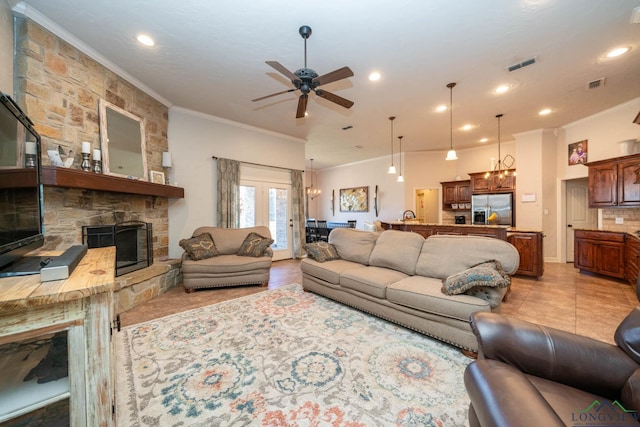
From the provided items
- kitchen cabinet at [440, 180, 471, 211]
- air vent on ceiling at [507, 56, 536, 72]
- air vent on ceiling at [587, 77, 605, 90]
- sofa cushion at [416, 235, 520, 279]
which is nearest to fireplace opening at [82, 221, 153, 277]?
sofa cushion at [416, 235, 520, 279]

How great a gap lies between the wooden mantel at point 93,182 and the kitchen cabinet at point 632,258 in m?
7.16

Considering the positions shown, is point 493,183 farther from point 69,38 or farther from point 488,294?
point 69,38

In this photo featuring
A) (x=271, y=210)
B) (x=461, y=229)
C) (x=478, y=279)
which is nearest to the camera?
(x=478, y=279)

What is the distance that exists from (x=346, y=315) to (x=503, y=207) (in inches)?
229

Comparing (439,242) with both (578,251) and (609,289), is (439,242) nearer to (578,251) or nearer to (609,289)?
(609,289)

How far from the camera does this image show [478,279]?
2143 mm

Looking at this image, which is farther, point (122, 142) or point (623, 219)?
point (623, 219)

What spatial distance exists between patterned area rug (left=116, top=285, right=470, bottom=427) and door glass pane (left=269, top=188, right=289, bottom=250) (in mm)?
3354

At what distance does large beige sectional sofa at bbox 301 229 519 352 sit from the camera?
86.3 inches

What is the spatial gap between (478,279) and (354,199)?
751 cm

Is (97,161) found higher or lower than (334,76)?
lower

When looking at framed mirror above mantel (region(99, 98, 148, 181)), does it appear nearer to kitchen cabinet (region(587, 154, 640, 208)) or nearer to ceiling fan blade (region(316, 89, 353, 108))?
ceiling fan blade (region(316, 89, 353, 108))

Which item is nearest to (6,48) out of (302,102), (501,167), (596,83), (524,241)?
(302,102)

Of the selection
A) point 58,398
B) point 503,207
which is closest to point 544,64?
point 503,207
